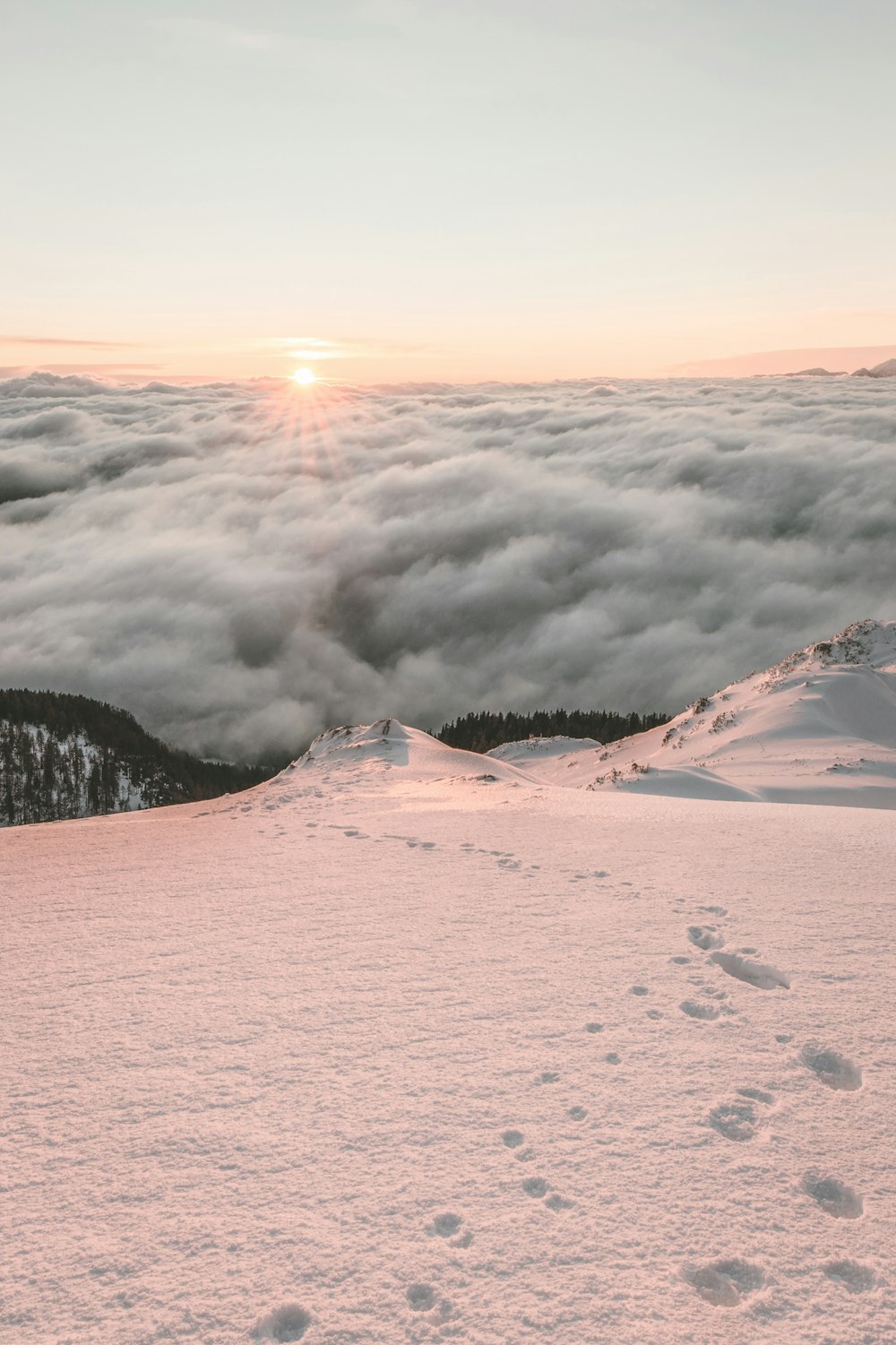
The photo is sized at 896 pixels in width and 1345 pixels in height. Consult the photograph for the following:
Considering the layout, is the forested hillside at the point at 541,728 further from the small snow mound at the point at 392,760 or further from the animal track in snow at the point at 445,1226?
the animal track in snow at the point at 445,1226

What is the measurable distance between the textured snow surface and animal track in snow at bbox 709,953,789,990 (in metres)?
0.03

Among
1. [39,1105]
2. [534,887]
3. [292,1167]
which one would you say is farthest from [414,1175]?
[534,887]

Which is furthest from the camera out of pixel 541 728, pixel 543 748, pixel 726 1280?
pixel 541 728

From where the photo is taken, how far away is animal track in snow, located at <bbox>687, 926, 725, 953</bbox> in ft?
18.3

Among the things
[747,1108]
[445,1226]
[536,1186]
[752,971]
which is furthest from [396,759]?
[445,1226]

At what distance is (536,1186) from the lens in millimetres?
3293

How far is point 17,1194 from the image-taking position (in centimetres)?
333

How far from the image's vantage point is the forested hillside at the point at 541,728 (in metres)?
66.8

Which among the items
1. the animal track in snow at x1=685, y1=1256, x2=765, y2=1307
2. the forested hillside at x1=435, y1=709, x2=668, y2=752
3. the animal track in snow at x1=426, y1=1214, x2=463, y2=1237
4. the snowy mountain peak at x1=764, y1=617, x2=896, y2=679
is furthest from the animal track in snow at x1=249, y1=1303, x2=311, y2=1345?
the forested hillside at x1=435, y1=709, x2=668, y2=752

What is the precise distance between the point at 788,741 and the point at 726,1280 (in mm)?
20860

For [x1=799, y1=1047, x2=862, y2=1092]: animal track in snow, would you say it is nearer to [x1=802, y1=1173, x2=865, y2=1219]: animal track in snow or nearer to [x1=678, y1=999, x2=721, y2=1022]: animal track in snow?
[x1=678, y1=999, x2=721, y2=1022]: animal track in snow

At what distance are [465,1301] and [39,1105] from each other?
2282mm

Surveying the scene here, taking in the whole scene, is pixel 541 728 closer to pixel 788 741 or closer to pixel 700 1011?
pixel 788 741

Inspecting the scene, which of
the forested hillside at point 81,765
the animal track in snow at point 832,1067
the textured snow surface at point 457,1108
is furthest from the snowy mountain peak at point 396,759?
the forested hillside at point 81,765
